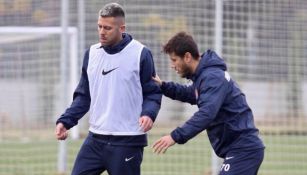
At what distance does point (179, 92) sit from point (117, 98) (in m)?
0.61

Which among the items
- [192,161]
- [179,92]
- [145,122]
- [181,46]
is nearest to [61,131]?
[145,122]

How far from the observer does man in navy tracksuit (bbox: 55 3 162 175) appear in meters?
8.47

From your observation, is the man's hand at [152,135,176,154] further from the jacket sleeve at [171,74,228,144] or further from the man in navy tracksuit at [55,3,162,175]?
the man in navy tracksuit at [55,3,162,175]

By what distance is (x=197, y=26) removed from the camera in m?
13.8

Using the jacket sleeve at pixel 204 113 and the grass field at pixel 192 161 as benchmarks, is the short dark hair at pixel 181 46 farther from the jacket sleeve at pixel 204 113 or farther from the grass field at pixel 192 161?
the grass field at pixel 192 161

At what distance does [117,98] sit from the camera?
8469 millimetres

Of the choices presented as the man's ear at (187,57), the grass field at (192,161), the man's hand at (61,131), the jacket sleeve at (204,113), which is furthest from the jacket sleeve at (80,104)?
the grass field at (192,161)

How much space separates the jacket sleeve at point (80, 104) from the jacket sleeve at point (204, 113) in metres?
1.21

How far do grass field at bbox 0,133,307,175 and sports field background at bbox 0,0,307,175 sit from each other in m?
0.02

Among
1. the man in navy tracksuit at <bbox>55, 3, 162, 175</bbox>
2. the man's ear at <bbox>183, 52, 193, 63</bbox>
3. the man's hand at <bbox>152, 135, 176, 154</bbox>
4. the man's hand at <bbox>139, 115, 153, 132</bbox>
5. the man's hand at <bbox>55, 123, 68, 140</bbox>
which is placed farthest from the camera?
the man's hand at <bbox>55, 123, 68, 140</bbox>

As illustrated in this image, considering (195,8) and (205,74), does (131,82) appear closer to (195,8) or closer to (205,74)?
(205,74)

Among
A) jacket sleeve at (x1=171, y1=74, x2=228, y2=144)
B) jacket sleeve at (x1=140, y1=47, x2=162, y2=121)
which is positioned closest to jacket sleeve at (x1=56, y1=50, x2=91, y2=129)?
jacket sleeve at (x1=140, y1=47, x2=162, y2=121)

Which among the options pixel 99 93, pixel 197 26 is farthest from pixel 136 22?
pixel 99 93

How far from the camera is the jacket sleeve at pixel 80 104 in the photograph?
873cm
